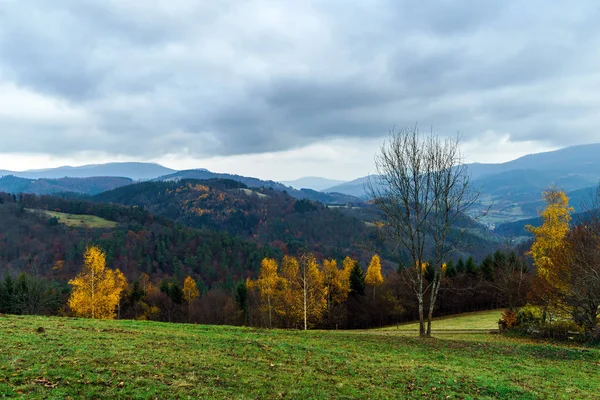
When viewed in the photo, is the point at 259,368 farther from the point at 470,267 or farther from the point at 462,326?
the point at 470,267

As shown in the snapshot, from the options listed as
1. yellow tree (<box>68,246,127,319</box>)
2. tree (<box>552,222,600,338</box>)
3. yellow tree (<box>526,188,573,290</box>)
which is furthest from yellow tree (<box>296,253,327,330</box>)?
tree (<box>552,222,600,338</box>)

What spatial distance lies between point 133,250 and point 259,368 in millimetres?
166070

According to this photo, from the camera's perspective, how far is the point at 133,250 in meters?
161

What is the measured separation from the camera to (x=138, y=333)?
1931 cm

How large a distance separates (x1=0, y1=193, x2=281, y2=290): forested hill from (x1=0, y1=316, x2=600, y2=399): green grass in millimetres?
114945

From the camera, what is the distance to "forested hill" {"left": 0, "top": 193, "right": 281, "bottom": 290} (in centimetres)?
14850

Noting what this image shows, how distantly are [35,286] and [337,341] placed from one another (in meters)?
Result: 54.1

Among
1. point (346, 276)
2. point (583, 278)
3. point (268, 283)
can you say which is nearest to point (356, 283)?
point (346, 276)

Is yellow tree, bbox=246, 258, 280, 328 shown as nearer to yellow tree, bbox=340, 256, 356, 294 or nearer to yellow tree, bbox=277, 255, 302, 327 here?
yellow tree, bbox=277, 255, 302, 327

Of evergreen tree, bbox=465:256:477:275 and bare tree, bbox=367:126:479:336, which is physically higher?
bare tree, bbox=367:126:479:336

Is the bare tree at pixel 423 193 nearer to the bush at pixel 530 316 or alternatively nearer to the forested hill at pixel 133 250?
the bush at pixel 530 316

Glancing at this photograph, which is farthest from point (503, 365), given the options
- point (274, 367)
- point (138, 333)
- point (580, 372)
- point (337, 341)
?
point (138, 333)

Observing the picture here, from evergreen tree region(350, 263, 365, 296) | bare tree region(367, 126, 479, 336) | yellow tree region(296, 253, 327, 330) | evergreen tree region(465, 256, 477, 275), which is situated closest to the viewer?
bare tree region(367, 126, 479, 336)

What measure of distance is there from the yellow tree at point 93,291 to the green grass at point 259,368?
2508cm
